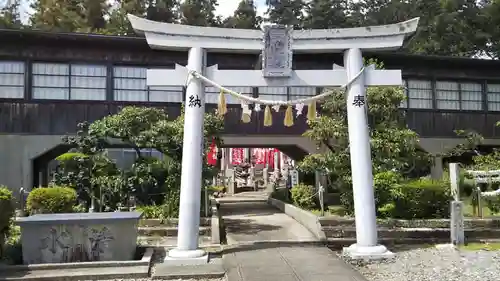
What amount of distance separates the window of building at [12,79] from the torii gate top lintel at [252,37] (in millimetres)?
9810

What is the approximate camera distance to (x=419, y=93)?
2195cm

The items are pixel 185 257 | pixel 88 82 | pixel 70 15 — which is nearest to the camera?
pixel 185 257

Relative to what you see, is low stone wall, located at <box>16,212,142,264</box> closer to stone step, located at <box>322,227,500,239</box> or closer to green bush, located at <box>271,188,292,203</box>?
stone step, located at <box>322,227,500,239</box>

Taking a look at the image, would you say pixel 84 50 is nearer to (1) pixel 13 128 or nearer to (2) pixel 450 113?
(1) pixel 13 128

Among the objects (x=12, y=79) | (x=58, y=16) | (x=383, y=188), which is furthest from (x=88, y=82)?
(x=58, y=16)

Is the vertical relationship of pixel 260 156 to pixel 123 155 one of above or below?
above

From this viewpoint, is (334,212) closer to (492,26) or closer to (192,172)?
(192,172)

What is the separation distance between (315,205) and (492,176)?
5.65 metres

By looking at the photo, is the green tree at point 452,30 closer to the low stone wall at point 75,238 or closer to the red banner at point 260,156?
the red banner at point 260,156

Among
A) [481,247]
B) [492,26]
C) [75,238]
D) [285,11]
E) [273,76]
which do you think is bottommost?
[481,247]

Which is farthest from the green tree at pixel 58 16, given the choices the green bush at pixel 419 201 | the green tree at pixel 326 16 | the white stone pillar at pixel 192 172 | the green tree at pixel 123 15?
the green bush at pixel 419 201

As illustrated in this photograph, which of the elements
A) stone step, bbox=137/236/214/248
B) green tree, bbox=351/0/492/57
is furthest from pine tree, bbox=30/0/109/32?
stone step, bbox=137/236/214/248

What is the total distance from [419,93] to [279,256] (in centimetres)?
1426

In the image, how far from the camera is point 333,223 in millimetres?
13039
